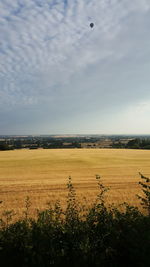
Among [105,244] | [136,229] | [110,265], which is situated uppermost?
[136,229]

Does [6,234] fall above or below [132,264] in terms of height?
above

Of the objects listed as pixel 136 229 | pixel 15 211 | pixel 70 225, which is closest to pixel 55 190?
pixel 15 211

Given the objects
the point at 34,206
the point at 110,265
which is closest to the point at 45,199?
the point at 34,206

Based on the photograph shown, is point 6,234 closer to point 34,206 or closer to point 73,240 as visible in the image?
point 73,240

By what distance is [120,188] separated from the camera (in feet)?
57.3

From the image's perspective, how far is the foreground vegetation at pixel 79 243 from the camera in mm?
4277

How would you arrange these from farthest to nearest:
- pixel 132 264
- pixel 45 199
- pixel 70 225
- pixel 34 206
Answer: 1. pixel 45 199
2. pixel 34 206
3. pixel 70 225
4. pixel 132 264

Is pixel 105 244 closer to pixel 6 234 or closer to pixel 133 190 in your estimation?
pixel 6 234

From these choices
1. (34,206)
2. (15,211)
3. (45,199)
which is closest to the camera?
(15,211)

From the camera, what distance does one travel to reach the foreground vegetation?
4.28 m

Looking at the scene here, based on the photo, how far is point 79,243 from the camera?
452cm

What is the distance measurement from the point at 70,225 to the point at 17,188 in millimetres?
13940

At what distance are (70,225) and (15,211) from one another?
7.71 metres

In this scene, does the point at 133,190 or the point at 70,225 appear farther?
the point at 133,190
